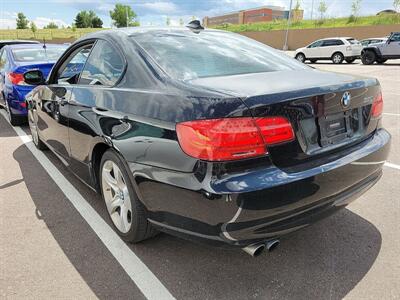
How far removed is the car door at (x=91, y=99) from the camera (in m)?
2.89

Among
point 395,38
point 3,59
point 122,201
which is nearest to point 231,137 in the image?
point 122,201

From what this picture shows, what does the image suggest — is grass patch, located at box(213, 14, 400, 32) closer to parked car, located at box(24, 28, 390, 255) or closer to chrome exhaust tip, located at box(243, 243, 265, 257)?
parked car, located at box(24, 28, 390, 255)

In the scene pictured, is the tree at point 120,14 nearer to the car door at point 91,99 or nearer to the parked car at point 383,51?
the parked car at point 383,51

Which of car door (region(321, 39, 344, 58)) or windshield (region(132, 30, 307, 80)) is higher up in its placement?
windshield (region(132, 30, 307, 80))

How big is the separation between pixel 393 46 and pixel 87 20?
327 ft

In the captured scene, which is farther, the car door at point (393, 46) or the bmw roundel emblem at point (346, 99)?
the car door at point (393, 46)

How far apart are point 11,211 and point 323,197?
111 inches

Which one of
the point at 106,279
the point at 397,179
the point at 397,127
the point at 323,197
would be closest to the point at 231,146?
the point at 323,197

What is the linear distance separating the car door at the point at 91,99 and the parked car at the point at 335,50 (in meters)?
22.5

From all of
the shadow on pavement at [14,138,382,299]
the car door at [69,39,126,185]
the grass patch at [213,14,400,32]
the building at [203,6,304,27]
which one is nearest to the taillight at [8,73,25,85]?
the car door at [69,39,126,185]

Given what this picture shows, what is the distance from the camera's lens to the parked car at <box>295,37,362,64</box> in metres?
22.9

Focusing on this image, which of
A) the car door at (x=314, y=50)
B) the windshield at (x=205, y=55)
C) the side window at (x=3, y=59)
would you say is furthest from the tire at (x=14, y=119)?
the car door at (x=314, y=50)

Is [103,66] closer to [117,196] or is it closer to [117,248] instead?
[117,196]

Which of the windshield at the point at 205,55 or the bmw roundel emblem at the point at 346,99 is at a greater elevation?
the windshield at the point at 205,55
